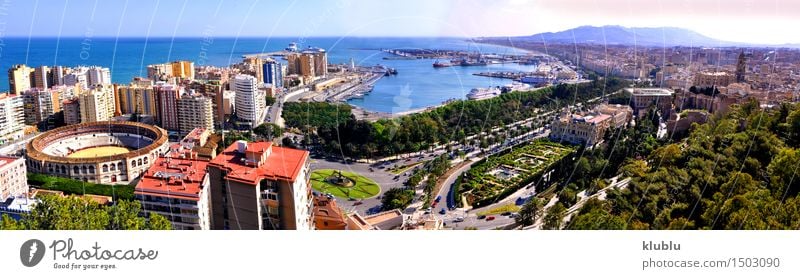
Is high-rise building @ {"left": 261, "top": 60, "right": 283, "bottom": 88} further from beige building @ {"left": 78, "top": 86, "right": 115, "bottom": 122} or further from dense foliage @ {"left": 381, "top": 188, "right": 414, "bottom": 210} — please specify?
dense foliage @ {"left": 381, "top": 188, "right": 414, "bottom": 210}

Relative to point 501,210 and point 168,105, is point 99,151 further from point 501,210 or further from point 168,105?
point 501,210

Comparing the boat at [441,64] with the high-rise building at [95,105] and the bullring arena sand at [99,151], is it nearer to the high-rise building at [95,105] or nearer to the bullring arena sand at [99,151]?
the high-rise building at [95,105]

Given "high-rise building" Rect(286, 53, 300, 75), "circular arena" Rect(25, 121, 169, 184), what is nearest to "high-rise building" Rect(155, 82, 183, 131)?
"circular arena" Rect(25, 121, 169, 184)

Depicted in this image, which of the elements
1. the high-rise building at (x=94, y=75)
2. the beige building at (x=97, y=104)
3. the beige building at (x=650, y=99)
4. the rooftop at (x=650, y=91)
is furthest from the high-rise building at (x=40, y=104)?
the rooftop at (x=650, y=91)

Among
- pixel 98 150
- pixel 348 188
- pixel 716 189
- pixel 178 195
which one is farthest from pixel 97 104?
pixel 716 189
